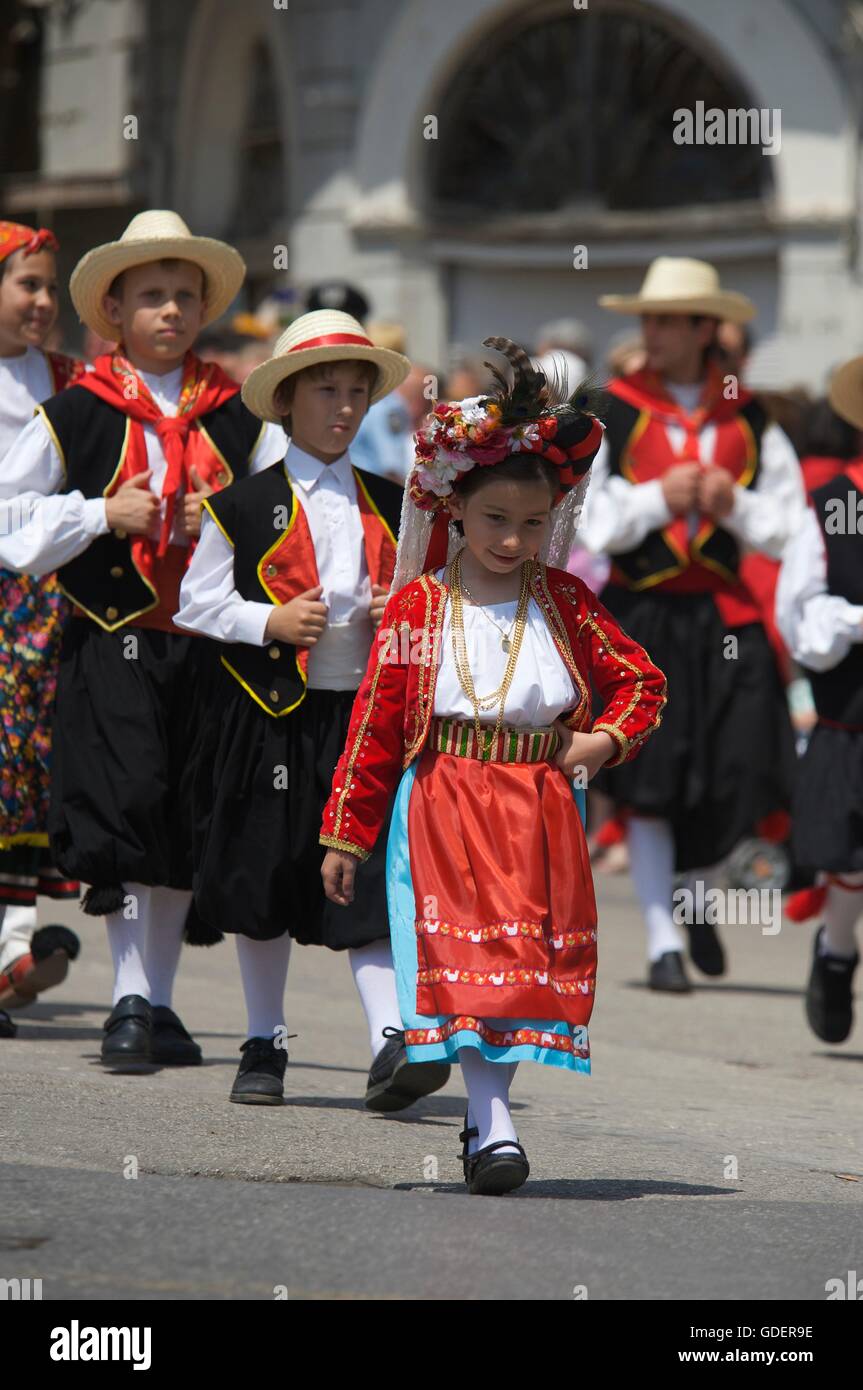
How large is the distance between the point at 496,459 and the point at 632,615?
4026 mm

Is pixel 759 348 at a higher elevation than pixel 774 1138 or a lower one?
higher

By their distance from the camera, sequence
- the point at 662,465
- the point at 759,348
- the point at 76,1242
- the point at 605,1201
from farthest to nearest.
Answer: the point at 759,348 < the point at 662,465 < the point at 605,1201 < the point at 76,1242

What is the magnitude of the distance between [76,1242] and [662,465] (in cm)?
532

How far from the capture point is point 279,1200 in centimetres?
477

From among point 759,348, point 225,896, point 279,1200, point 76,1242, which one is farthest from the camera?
point 759,348

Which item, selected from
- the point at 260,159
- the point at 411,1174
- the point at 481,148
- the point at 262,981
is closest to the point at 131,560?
the point at 262,981

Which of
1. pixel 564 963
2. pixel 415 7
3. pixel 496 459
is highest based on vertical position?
pixel 415 7

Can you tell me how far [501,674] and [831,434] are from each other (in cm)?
426

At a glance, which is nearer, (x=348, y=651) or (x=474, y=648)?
(x=474, y=648)

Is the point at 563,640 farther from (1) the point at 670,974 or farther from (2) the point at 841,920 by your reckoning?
(1) the point at 670,974

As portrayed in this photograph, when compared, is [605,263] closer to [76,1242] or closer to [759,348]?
[759,348]

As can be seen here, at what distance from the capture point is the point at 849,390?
314 inches

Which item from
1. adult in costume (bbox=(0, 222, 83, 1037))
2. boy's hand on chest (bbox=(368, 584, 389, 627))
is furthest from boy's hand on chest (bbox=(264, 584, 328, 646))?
adult in costume (bbox=(0, 222, 83, 1037))

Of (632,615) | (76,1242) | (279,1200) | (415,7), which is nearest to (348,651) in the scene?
(279,1200)
